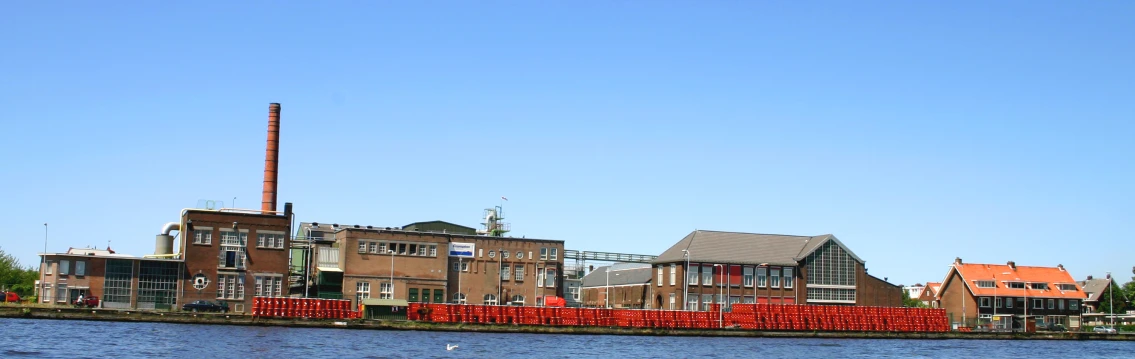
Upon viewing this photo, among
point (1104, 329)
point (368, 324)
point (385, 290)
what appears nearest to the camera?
point (368, 324)

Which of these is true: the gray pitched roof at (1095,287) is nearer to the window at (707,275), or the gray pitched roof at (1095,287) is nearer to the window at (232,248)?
Result: the window at (707,275)

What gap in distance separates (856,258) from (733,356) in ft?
161

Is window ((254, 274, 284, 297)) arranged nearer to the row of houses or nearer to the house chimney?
the house chimney

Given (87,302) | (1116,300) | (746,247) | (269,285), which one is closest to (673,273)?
(746,247)

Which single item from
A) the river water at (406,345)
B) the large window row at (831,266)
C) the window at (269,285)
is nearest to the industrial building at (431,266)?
the window at (269,285)

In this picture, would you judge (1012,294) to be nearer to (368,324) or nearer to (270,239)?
(368,324)

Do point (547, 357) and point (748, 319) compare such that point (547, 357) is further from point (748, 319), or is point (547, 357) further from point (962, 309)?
point (962, 309)

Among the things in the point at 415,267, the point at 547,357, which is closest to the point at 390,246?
the point at 415,267

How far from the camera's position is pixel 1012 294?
128250 mm

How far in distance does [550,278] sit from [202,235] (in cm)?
3185

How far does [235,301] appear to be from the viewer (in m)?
95.0

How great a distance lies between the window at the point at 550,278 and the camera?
10875 cm

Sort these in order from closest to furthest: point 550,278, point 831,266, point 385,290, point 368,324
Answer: point 368,324 → point 385,290 → point 550,278 → point 831,266

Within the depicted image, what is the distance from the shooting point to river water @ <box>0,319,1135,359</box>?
58.0 metres
